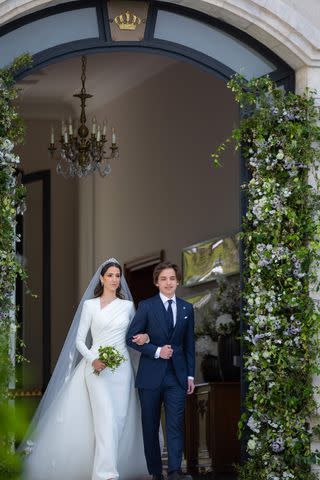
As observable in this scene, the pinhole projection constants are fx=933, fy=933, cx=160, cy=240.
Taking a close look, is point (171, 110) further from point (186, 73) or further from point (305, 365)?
point (305, 365)

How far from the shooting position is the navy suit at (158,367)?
5988mm

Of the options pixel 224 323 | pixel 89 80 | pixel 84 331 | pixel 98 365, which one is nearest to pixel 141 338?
pixel 98 365

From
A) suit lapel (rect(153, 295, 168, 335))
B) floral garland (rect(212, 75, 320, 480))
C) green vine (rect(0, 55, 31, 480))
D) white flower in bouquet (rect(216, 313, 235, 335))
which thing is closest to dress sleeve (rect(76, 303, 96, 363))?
suit lapel (rect(153, 295, 168, 335))

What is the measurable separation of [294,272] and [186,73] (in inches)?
196

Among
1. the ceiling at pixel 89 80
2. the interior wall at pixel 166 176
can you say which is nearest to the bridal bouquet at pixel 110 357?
the interior wall at pixel 166 176

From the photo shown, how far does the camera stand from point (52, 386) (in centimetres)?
689

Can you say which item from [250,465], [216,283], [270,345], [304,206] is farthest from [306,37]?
[216,283]

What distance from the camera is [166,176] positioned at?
1086cm

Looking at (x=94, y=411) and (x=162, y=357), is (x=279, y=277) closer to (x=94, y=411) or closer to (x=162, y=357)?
(x=162, y=357)

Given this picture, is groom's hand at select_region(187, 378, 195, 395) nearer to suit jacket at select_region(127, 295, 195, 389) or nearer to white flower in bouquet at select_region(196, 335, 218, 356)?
suit jacket at select_region(127, 295, 195, 389)

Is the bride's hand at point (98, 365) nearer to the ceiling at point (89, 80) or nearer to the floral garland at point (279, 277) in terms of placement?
the floral garland at point (279, 277)

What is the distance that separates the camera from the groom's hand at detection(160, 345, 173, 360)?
5930 mm

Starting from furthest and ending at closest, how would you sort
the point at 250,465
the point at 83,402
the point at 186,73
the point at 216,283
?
1. the point at 186,73
2. the point at 216,283
3. the point at 83,402
4. the point at 250,465

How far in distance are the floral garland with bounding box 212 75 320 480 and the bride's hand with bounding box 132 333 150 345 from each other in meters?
0.64
